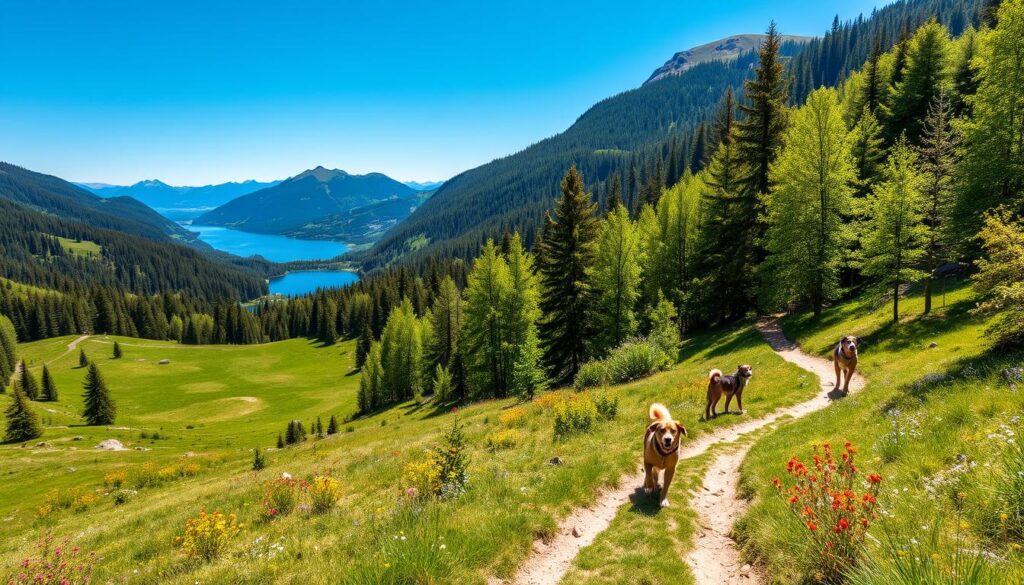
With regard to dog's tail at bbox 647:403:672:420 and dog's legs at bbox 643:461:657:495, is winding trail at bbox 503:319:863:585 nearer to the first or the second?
dog's legs at bbox 643:461:657:495

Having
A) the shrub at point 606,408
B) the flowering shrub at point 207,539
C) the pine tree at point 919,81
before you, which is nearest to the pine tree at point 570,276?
the shrub at point 606,408

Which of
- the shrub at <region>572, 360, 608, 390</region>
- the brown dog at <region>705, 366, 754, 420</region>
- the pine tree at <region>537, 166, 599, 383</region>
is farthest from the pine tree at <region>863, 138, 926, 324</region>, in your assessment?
the pine tree at <region>537, 166, 599, 383</region>

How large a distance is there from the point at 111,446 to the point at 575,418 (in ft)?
204

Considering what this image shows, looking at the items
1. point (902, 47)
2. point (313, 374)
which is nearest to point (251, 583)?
point (902, 47)

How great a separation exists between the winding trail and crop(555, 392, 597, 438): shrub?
11.0 feet

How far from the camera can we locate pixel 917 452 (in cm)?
717

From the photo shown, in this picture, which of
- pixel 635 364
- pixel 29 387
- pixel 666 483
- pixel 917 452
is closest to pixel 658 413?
pixel 666 483

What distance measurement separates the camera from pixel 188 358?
111625mm

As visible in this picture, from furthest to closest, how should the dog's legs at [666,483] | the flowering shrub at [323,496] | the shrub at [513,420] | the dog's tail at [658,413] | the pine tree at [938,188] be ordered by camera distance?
the pine tree at [938,188] < the shrub at [513,420] < the flowering shrub at [323,496] < the dog's tail at [658,413] < the dog's legs at [666,483]

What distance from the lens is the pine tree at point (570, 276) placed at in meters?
33.4

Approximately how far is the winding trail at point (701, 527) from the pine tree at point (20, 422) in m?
76.1

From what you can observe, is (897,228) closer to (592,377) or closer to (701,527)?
(592,377)

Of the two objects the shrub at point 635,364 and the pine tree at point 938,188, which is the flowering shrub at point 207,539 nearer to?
the shrub at point 635,364

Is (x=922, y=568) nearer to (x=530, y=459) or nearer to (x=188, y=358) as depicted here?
(x=530, y=459)
